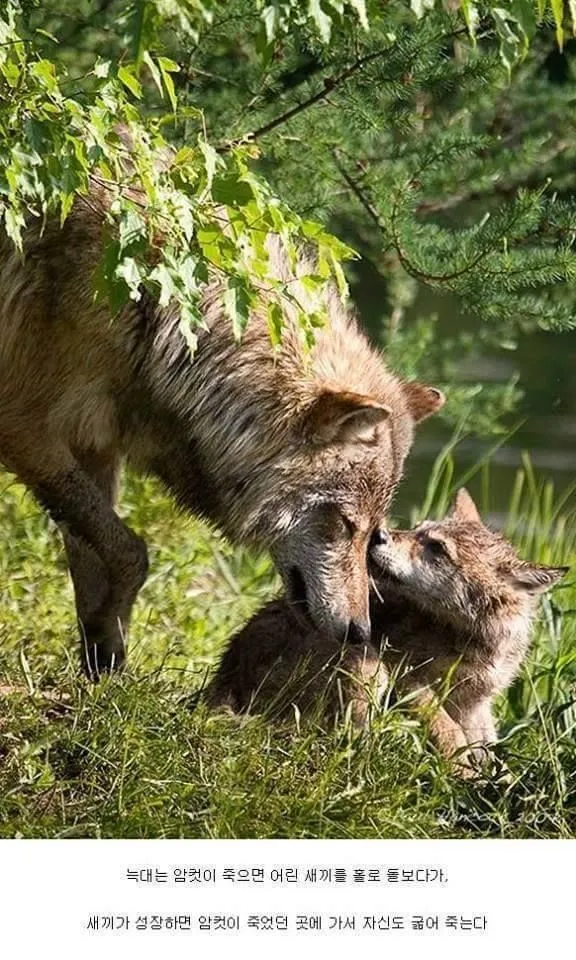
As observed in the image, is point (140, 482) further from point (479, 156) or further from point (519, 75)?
point (519, 75)

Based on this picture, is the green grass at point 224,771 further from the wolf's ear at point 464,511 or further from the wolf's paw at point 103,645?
the wolf's ear at point 464,511

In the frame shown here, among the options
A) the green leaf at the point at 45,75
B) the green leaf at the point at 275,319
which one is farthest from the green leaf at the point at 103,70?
the green leaf at the point at 275,319

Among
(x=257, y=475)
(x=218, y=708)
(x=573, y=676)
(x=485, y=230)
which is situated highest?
(x=485, y=230)

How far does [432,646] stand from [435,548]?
328mm

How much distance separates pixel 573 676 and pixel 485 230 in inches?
79.1

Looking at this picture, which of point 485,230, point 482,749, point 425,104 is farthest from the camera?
point 425,104

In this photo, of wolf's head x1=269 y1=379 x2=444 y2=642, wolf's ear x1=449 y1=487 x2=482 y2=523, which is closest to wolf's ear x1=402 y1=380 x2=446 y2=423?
wolf's head x1=269 y1=379 x2=444 y2=642

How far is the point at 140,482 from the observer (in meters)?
8.65

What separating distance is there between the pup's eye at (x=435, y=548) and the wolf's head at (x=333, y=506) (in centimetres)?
31

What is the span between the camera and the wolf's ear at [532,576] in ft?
17.8

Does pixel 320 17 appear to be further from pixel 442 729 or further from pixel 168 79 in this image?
pixel 442 729

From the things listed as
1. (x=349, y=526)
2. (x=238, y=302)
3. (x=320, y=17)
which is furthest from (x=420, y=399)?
(x=320, y=17)

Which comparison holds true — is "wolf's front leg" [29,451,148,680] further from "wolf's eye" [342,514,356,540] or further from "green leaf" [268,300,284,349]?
"green leaf" [268,300,284,349]

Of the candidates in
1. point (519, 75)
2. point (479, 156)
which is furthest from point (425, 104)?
point (519, 75)
